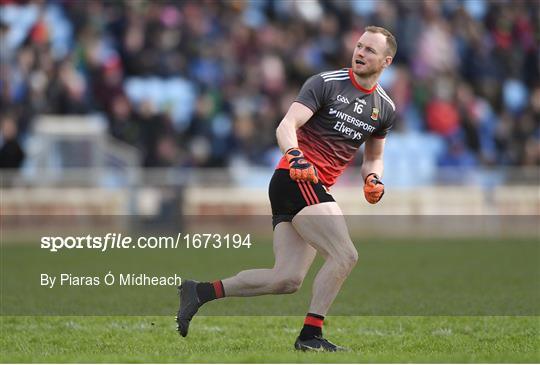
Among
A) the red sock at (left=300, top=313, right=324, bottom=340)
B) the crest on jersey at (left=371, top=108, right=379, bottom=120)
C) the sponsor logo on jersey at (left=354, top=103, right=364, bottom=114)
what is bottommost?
the red sock at (left=300, top=313, right=324, bottom=340)

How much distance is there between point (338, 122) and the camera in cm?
858

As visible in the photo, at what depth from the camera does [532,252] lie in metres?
18.8

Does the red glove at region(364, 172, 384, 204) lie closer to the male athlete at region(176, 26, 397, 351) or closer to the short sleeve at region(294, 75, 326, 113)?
the male athlete at region(176, 26, 397, 351)

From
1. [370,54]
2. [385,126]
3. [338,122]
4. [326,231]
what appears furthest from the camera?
[385,126]

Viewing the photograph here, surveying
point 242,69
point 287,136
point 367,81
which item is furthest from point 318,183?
point 242,69

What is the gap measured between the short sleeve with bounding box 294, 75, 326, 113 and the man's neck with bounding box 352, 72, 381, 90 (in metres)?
0.29

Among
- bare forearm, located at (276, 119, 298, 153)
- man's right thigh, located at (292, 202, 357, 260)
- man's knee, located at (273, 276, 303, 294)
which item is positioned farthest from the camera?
man's knee, located at (273, 276, 303, 294)

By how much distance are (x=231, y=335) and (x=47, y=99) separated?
44.6 feet

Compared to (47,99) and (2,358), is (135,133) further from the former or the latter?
(2,358)

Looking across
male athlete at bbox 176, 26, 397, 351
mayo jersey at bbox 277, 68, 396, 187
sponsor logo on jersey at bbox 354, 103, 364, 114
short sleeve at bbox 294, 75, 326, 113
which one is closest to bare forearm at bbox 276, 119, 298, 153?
male athlete at bbox 176, 26, 397, 351

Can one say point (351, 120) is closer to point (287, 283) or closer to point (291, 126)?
point (291, 126)

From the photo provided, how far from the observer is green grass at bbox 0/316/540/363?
26.1 feet

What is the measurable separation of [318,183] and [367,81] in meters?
0.80

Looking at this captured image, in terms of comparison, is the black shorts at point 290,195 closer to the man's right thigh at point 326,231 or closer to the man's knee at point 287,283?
the man's right thigh at point 326,231
